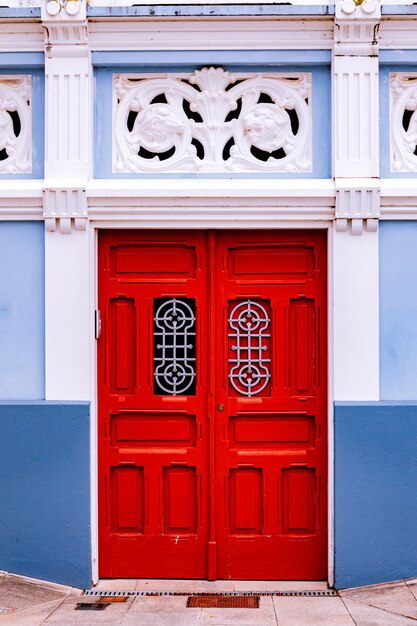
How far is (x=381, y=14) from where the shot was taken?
20.2 feet

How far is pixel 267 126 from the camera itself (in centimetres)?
634

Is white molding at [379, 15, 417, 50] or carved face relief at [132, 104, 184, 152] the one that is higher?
white molding at [379, 15, 417, 50]

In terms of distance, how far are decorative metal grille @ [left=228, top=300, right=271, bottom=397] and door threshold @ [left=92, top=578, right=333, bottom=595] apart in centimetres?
146

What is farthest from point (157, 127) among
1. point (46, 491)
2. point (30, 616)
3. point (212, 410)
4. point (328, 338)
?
point (30, 616)

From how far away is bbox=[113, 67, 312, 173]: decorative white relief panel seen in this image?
6.36 metres

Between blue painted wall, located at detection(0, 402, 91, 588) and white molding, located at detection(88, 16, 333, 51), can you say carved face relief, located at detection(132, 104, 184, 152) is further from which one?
blue painted wall, located at detection(0, 402, 91, 588)

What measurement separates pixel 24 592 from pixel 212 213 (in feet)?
10.2

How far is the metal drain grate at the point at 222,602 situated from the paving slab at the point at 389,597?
689 mm

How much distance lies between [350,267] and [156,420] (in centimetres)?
190

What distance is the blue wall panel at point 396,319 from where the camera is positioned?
20.6 ft

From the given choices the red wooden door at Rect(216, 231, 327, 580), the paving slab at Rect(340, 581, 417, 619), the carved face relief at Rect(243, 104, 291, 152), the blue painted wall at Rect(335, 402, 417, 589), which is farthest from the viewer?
the red wooden door at Rect(216, 231, 327, 580)

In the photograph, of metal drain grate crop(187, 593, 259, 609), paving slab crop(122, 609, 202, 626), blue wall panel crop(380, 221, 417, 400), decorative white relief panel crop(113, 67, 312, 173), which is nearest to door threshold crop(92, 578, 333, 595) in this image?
metal drain grate crop(187, 593, 259, 609)

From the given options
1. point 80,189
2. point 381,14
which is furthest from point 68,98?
point 381,14

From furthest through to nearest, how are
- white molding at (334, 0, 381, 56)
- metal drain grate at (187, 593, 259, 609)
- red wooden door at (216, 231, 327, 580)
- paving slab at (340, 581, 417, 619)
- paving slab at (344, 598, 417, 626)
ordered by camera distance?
red wooden door at (216, 231, 327, 580)
white molding at (334, 0, 381, 56)
metal drain grate at (187, 593, 259, 609)
paving slab at (340, 581, 417, 619)
paving slab at (344, 598, 417, 626)
